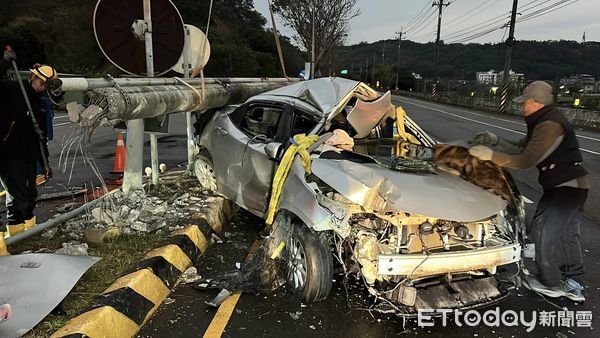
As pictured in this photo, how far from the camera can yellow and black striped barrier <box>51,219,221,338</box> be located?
9.63ft

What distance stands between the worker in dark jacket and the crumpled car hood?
275 cm

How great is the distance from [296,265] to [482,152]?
185cm

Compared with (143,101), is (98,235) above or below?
below

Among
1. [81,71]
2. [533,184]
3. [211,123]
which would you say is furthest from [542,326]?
[81,71]

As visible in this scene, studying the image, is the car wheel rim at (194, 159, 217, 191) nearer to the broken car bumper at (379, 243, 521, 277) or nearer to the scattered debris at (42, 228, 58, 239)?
the scattered debris at (42, 228, 58, 239)

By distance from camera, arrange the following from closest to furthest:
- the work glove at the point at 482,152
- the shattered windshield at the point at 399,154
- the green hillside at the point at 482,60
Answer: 1. the work glove at the point at 482,152
2. the shattered windshield at the point at 399,154
3. the green hillside at the point at 482,60

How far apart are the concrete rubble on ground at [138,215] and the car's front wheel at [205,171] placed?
177mm

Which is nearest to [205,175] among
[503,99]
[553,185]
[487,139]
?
[487,139]

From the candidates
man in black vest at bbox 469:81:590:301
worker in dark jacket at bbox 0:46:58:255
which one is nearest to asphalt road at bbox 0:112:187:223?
worker in dark jacket at bbox 0:46:58:255

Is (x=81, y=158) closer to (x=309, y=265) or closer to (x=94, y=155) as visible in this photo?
(x=94, y=155)

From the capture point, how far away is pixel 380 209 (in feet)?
10.4

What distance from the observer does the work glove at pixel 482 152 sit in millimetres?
3760

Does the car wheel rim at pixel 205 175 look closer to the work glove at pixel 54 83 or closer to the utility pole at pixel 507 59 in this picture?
the work glove at pixel 54 83

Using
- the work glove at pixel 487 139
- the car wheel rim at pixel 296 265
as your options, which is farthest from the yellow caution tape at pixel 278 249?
the work glove at pixel 487 139
